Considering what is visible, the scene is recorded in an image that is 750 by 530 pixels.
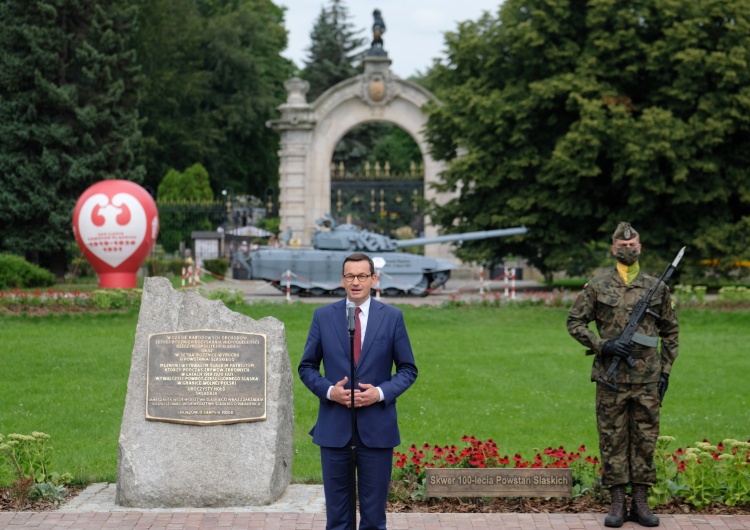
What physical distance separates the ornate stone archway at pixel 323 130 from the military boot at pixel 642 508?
2921 centimetres

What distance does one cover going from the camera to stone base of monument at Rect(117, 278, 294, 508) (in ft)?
28.8

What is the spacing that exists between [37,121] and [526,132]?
1402 cm

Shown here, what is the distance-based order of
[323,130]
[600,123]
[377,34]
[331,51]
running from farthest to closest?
[331,51] → [377,34] → [323,130] → [600,123]

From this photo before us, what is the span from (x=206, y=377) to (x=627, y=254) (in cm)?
313

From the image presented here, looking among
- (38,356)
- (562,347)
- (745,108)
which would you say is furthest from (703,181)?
(38,356)

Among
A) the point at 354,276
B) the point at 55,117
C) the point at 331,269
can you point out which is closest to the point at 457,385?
the point at 354,276

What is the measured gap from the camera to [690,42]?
91.9 ft

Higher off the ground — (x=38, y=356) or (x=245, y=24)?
(x=245, y=24)

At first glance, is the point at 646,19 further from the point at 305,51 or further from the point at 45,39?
the point at 305,51

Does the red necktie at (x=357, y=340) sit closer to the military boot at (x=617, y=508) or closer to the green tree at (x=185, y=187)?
the military boot at (x=617, y=508)

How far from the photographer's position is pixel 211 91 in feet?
176

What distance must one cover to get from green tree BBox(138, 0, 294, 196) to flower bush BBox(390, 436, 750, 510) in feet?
124

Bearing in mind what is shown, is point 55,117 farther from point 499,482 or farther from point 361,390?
point 361,390

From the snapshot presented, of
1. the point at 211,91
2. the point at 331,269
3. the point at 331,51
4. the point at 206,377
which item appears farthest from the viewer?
the point at 331,51
